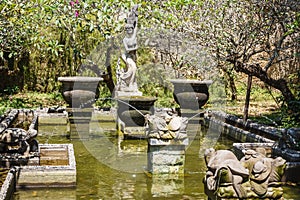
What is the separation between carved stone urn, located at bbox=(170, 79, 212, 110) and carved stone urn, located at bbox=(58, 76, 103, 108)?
7.47 feet

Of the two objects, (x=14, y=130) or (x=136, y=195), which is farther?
(x=14, y=130)

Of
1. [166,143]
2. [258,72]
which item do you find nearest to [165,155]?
[166,143]

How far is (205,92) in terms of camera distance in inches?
571

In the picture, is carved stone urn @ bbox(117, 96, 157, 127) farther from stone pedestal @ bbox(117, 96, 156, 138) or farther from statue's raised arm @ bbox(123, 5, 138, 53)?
statue's raised arm @ bbox(123, 5, 138, 53)

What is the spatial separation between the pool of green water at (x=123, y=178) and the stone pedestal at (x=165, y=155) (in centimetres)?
21

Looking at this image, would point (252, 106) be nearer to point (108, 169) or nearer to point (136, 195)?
point (108, 169)

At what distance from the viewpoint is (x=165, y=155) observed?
790 cm

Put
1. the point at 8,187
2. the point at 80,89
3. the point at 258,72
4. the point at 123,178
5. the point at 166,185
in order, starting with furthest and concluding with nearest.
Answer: the point at 80,89, the point at 258,72, the point at 123,178, the point at 166,185, the point at 8,187

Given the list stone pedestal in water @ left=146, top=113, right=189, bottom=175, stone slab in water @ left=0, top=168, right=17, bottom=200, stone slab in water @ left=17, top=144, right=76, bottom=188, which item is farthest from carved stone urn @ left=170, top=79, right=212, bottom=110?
stone slab in water @ left=0, top=168, right=17, bottom=200

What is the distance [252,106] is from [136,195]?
1171 cm

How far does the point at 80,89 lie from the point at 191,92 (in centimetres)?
315

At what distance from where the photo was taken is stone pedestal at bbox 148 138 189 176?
25.9 ft

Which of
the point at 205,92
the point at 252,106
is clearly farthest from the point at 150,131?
the point at 252,106

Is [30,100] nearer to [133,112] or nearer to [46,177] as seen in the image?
[133,112]
